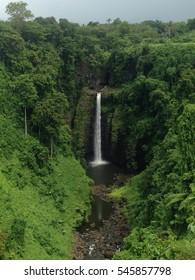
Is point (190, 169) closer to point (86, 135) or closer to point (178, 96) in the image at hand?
point (178, 96)

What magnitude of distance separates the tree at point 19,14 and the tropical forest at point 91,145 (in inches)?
4.6

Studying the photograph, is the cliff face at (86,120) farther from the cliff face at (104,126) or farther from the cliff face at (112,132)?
the cliff face at (112,132)

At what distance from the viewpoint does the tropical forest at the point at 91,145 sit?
73.8ft

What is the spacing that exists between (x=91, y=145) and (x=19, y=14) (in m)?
16.2

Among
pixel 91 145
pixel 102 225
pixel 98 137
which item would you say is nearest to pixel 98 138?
pixel 98 137

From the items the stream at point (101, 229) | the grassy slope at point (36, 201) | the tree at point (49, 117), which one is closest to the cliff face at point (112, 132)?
the stream at point (101, 229)

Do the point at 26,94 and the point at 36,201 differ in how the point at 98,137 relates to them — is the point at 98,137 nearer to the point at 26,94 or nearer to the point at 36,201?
the point at 26,94

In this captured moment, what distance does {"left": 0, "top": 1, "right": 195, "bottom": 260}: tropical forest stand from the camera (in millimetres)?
22484

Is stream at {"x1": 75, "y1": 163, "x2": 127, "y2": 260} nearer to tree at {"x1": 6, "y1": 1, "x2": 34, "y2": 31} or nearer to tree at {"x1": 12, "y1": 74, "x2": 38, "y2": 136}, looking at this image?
tree at {"x1": 12, "y1": 74, "x2": 38, "y2": 136}

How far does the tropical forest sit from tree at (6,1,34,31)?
117 millimetres

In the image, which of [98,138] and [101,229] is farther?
[98,138]

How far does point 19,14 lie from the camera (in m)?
44.2

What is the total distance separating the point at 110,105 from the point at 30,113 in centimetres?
1239
